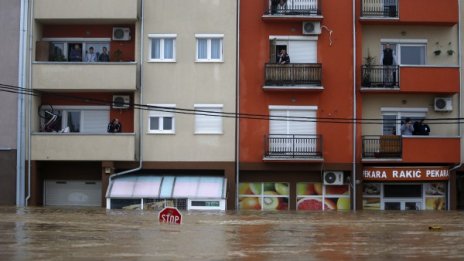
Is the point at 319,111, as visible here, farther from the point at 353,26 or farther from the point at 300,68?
the point at 353,26

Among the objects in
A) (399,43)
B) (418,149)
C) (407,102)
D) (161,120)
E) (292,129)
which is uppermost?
(399,43)

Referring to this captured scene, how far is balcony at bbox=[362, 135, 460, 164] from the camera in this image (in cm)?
3422

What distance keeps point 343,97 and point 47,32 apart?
15.5 m

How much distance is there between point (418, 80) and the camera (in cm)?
3431

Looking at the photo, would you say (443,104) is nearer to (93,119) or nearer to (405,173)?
(405,173)

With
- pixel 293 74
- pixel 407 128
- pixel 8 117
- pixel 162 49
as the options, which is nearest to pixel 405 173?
pixel 407 128

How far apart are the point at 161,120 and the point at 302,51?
788 cm

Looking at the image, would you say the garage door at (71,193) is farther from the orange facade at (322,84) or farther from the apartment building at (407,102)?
the apartment building at (407,102)

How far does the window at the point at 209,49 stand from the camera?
114 feet

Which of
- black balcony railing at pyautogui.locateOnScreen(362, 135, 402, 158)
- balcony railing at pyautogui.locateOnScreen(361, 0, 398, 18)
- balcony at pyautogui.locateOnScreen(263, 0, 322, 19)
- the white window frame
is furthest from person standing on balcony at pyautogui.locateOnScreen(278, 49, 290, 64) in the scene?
black balcony railing at pyautogui.locateOnScreen(362, 135, 402, 158)

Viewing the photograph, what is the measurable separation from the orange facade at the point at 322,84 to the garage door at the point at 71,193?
314 inches

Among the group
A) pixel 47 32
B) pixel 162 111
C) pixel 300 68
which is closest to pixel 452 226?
pixel 300 68

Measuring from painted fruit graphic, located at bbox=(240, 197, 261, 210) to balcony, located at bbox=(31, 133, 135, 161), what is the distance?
5893 millimetres

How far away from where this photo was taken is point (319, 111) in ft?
114
